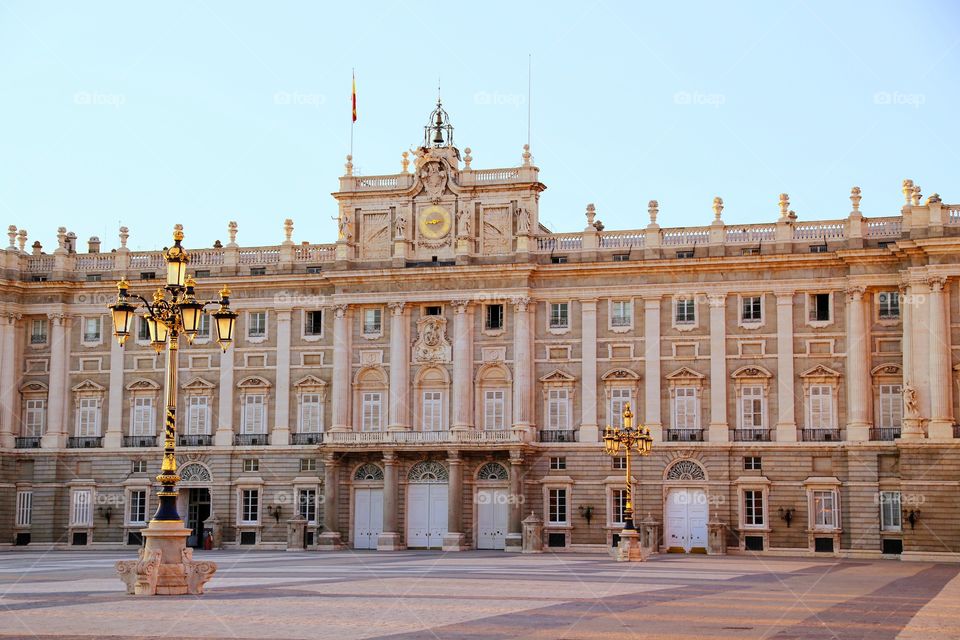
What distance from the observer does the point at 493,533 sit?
57.7 m

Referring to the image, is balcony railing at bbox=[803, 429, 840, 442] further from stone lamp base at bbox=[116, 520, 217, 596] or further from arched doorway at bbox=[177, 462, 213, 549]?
stone lamp base at bbox=[116, 520, 217, 596]

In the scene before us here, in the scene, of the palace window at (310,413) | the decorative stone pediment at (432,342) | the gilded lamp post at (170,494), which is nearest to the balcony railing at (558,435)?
the decorative stone pediment at (432,342)

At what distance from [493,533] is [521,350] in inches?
302

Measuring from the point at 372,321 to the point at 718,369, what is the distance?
1484cm

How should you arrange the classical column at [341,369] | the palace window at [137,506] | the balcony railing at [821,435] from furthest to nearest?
the palace window at [137,506], the classical column at [341,369], the balcony railing at [821,435]

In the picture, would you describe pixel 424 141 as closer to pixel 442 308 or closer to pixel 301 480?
pixel 442 308

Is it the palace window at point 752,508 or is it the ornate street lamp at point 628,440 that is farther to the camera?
the palace window at point 752,508

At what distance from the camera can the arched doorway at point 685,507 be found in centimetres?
5534

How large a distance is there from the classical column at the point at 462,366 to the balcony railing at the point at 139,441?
13926 millimetres

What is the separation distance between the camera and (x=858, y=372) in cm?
5400

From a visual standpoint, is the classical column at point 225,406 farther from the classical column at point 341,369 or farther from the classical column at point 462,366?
the classical column at point 462,366

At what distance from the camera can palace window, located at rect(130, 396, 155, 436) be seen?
61844mm

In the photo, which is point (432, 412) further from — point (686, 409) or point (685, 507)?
point (685, 507)

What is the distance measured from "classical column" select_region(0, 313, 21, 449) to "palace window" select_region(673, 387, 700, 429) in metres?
29.3
